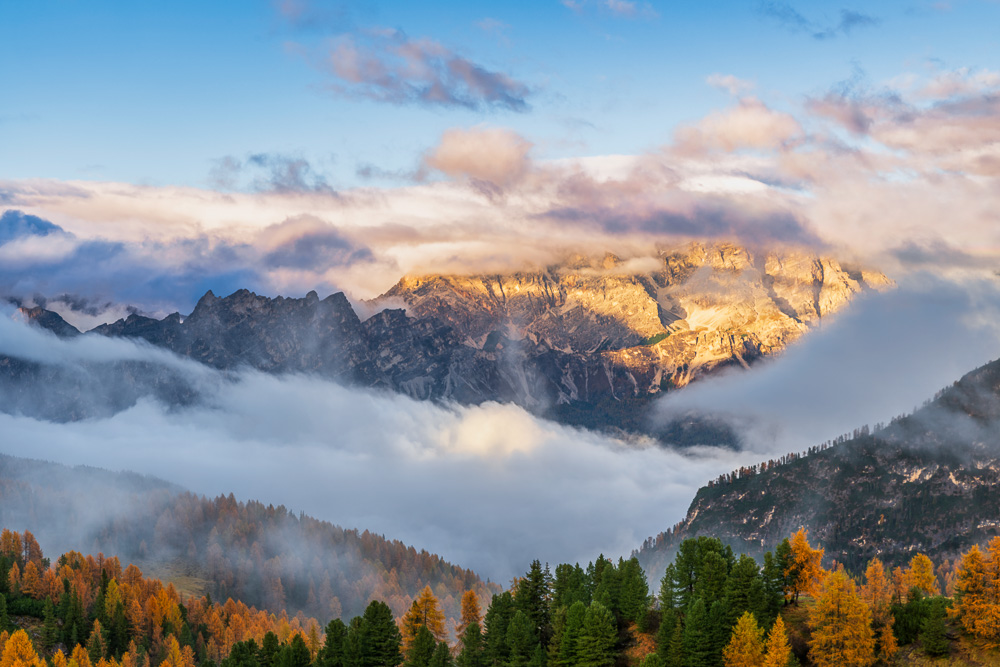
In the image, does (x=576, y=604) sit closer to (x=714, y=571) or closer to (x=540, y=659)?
(x=540, y=659)

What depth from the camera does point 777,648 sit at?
14212 cm

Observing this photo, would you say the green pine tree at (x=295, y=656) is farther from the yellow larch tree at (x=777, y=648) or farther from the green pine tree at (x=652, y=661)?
the yellow larch tree at (x=777, y=648)

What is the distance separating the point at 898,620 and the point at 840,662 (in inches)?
604

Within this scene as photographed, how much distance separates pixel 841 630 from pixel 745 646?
16.2 metres

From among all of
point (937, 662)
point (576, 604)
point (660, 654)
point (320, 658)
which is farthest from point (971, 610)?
point (320, 658)

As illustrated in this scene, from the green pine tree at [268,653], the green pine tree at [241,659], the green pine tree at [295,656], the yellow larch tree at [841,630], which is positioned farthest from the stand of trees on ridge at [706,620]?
the green pine tree at [241,659]

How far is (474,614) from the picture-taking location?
196m

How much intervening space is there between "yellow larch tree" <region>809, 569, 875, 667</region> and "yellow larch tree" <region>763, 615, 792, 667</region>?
20.2 feet

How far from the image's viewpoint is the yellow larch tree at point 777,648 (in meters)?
141

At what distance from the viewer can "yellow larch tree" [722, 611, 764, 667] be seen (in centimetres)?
14388

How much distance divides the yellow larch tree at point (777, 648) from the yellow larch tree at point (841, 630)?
6157 millimetres

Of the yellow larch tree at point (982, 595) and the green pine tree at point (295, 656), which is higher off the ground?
the yellow larch tree at point (982, 595)

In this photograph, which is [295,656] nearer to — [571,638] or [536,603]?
[536,603]

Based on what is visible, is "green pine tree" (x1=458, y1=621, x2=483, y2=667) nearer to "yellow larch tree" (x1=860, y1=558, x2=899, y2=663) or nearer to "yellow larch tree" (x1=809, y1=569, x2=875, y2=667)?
"yellow larch tree" (x1=809, y1=569, x2=875, y2=667)
